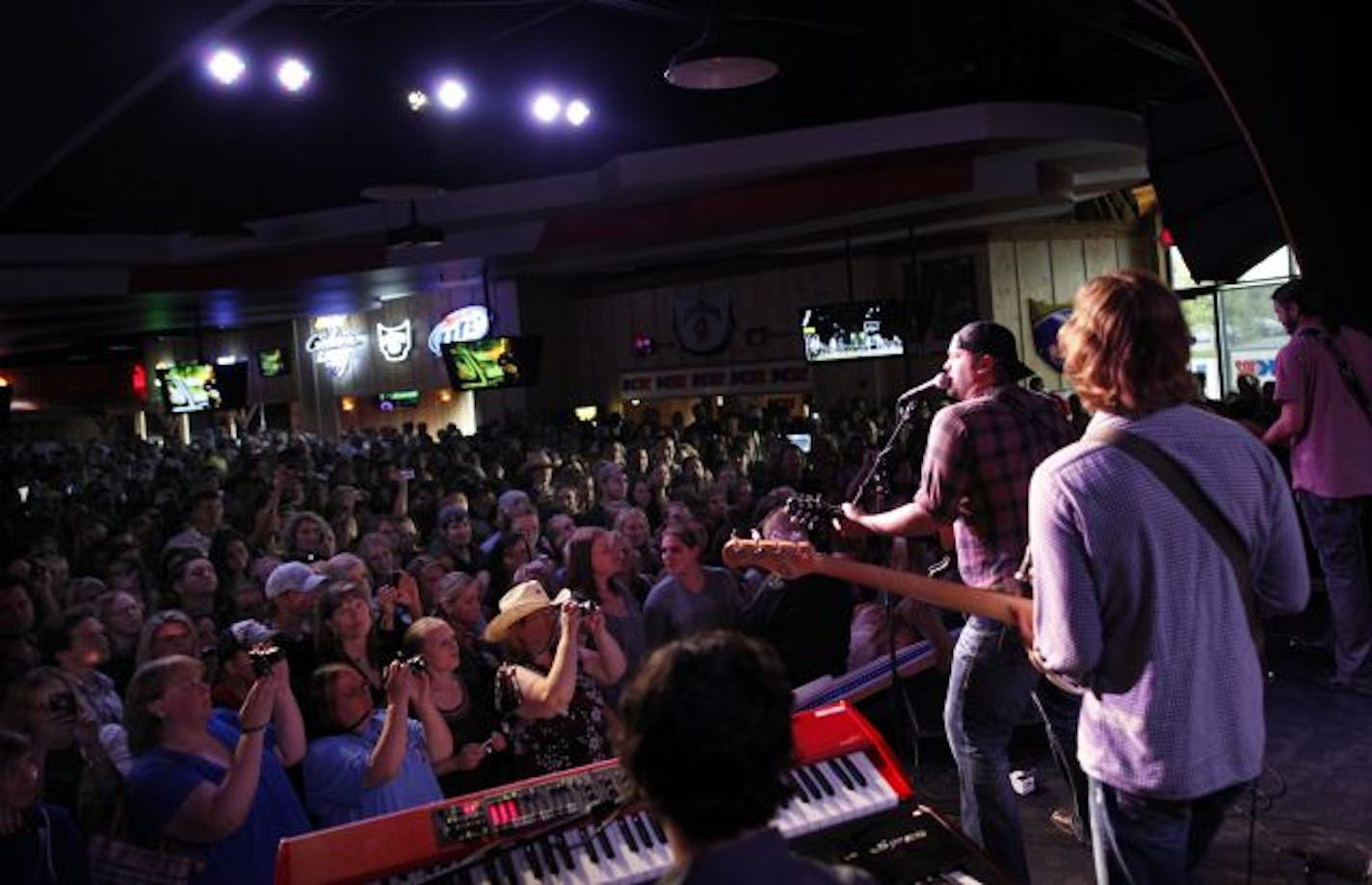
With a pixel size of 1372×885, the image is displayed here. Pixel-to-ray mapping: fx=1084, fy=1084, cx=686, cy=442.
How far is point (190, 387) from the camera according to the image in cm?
1695

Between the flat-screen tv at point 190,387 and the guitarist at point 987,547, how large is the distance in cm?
1596

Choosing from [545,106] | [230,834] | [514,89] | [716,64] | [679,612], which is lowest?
[230,834]

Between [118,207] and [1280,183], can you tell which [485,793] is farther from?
[118,207]

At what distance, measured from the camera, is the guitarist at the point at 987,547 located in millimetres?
2719

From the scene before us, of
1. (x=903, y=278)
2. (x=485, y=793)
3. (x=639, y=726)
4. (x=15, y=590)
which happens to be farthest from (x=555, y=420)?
(x=639, y=726)

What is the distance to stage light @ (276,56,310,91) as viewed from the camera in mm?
6734

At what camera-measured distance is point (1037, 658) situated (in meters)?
1.93

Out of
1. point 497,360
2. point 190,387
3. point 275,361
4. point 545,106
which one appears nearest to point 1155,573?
point 545,106

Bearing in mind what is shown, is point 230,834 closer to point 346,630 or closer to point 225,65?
point 346,630

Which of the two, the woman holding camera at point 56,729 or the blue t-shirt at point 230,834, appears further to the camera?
the woman holding camera at point 56,729

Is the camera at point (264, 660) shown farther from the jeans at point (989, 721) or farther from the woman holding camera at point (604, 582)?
the woman holding camera at point (604, 582)

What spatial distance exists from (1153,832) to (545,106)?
733cm

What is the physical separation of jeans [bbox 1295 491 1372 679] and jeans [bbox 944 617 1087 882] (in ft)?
8.70

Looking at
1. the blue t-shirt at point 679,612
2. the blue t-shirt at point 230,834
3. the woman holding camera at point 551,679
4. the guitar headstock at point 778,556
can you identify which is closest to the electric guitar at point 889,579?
the guitar headstock at point 778,556
